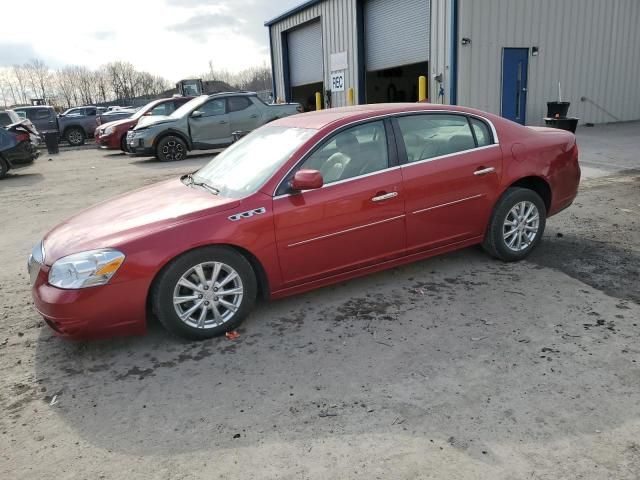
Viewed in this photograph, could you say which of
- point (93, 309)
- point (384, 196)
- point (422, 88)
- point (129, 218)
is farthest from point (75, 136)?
point (384, 196)

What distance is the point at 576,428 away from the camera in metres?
2.51

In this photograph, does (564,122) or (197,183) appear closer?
(197,183)

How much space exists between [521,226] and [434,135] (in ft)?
4.04

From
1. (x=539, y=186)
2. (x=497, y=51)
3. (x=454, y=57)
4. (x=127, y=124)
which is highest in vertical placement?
(x=497, y=51)

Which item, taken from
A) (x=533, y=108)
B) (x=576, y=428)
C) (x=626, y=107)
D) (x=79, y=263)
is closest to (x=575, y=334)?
(x=576, y=428)

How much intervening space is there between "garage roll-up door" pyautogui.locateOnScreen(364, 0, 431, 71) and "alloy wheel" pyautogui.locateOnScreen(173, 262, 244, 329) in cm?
1414

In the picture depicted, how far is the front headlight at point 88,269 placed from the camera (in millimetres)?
3275

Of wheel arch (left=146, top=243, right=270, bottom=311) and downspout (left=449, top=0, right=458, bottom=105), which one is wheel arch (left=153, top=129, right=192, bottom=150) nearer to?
downspout (left=449, top=0, right=458, bottom=105)

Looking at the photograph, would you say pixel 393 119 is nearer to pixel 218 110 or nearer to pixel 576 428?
pixel 576 428

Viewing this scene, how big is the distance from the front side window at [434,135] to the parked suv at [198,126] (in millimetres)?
10185

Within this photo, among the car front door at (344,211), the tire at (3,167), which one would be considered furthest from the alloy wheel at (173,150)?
the car front door at (344,211)

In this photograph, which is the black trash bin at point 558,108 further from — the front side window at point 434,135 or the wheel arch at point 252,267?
the wheel arch at point 252,267

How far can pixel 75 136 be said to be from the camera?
2428 centimetres

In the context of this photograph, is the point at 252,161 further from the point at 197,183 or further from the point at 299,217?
the point at 299,217
